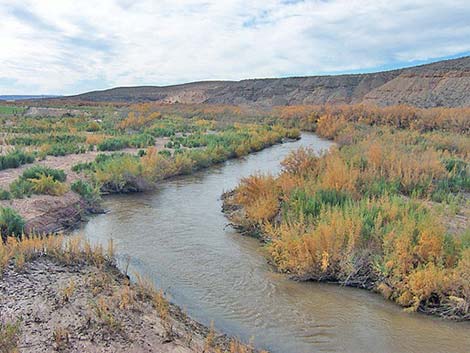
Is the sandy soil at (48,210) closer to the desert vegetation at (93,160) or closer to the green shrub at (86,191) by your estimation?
the desert vegetation at (93,160)

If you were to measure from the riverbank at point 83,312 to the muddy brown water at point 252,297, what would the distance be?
0.71 meters

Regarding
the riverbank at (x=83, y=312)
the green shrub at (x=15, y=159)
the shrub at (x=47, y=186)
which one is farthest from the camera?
the green shrub at (x=15, y=159)

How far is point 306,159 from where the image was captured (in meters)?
13.1

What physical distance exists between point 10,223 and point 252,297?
17.0ft

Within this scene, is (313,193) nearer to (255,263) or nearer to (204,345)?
(255,263)

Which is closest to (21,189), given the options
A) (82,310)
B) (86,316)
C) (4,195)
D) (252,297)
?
(4,195)

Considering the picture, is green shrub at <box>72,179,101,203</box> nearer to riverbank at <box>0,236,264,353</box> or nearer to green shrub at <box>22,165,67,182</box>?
green shrub at <box>22,165,67,182</box>

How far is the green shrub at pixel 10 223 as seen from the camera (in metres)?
8.92

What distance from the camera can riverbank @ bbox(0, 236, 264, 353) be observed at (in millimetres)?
5109

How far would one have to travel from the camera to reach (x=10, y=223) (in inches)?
354

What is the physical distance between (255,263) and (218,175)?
9.20 metres

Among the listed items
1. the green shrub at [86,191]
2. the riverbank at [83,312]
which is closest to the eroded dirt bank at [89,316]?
the riverbank at [83,312]

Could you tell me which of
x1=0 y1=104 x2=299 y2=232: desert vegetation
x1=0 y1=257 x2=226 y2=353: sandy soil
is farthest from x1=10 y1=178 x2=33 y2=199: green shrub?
x1=0 y1=257 x2=226 y2=353: sandy soil

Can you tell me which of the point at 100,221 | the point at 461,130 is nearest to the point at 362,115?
the point at 461,130
